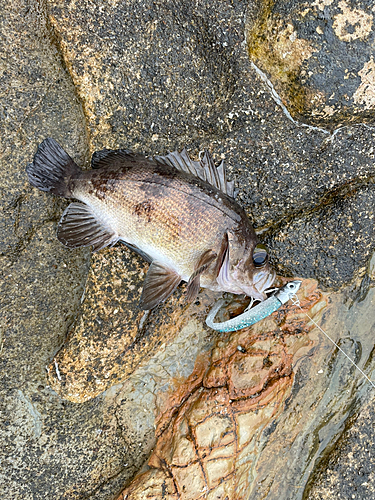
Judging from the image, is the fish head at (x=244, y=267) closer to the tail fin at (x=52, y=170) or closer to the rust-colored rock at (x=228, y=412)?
the rust-colored rock at (x=228, y=412)

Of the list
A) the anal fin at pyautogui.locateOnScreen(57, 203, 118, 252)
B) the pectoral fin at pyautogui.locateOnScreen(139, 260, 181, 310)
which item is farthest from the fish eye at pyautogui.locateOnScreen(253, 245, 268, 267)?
the anal fin at pyautogui.locateOnScreen(57, 203, 118, 252)

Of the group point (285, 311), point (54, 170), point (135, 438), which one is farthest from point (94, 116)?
point (135, 438)

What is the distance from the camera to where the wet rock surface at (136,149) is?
3.12 m

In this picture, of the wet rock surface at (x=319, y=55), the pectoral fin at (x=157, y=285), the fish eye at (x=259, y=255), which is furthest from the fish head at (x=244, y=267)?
the wet rock surface at (x=319, y=55)

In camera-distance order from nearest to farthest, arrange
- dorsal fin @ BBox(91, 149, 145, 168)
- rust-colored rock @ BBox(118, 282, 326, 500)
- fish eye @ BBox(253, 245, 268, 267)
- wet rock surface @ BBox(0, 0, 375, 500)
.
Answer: fish eye @ BBox(253, 245, 268, 267), dorsal fin @ BBox(91, 149, 145, 168), wet rock surface @ BBox(0, 0, 375, 500), rust-colored rock @ BBox(118, 282, 326, 500)

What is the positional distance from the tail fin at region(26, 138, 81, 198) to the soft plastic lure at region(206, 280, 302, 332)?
194cm

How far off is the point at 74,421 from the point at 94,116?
2965 mm

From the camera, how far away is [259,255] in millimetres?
2867

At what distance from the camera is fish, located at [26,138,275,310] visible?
2770 millimetres

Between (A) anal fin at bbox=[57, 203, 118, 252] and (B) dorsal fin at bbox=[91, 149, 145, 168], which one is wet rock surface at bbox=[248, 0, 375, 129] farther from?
(A) anal fin at bbox=[57, 203, 118, 252]

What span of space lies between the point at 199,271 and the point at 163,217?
51cm

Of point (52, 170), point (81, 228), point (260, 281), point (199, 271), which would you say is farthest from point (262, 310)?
point (52, 170)

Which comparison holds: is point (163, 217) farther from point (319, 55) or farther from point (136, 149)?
point (319, 55)

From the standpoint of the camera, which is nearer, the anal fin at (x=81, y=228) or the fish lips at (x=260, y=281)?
the fish lips at (x=260, y=281)
